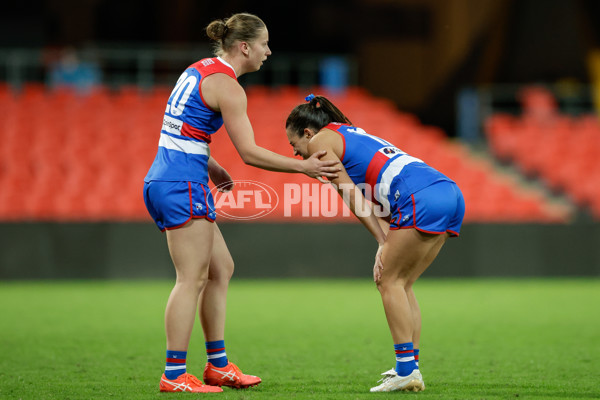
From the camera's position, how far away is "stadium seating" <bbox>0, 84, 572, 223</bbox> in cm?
1177

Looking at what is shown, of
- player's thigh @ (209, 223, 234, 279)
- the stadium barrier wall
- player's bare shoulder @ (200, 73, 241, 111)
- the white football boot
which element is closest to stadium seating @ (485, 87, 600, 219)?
the stadium barrier wall

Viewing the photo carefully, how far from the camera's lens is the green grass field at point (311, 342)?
4379mm

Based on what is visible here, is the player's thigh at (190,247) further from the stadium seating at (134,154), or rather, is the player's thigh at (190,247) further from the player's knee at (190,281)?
the stadium seating at (134,154)

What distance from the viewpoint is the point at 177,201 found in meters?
4.13

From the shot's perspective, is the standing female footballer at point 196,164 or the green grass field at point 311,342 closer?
the standing female footballer at point 196,164

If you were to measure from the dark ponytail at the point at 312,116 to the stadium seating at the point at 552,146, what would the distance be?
384 inches

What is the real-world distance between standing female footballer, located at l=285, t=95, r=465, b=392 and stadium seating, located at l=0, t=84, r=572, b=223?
6.46 meters

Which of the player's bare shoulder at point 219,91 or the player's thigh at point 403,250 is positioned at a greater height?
the player's bare shoulder at point 219,91

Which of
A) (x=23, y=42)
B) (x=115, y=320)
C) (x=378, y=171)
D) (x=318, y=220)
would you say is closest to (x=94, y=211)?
(x=318, y=220)

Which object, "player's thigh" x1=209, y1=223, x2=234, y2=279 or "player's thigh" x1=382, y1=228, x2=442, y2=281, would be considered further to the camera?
"player's thigh" x1=209, y1=223, x2=234, y2=279

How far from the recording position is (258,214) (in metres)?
11.7

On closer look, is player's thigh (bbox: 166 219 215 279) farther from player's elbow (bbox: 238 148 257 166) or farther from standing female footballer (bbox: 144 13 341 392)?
player's elbow (bbox: 238 148 257 166)

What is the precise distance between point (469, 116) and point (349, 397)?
480 inches

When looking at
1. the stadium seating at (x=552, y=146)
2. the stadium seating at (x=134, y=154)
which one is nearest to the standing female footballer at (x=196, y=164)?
the stadium seating at (x=134, y=154)
